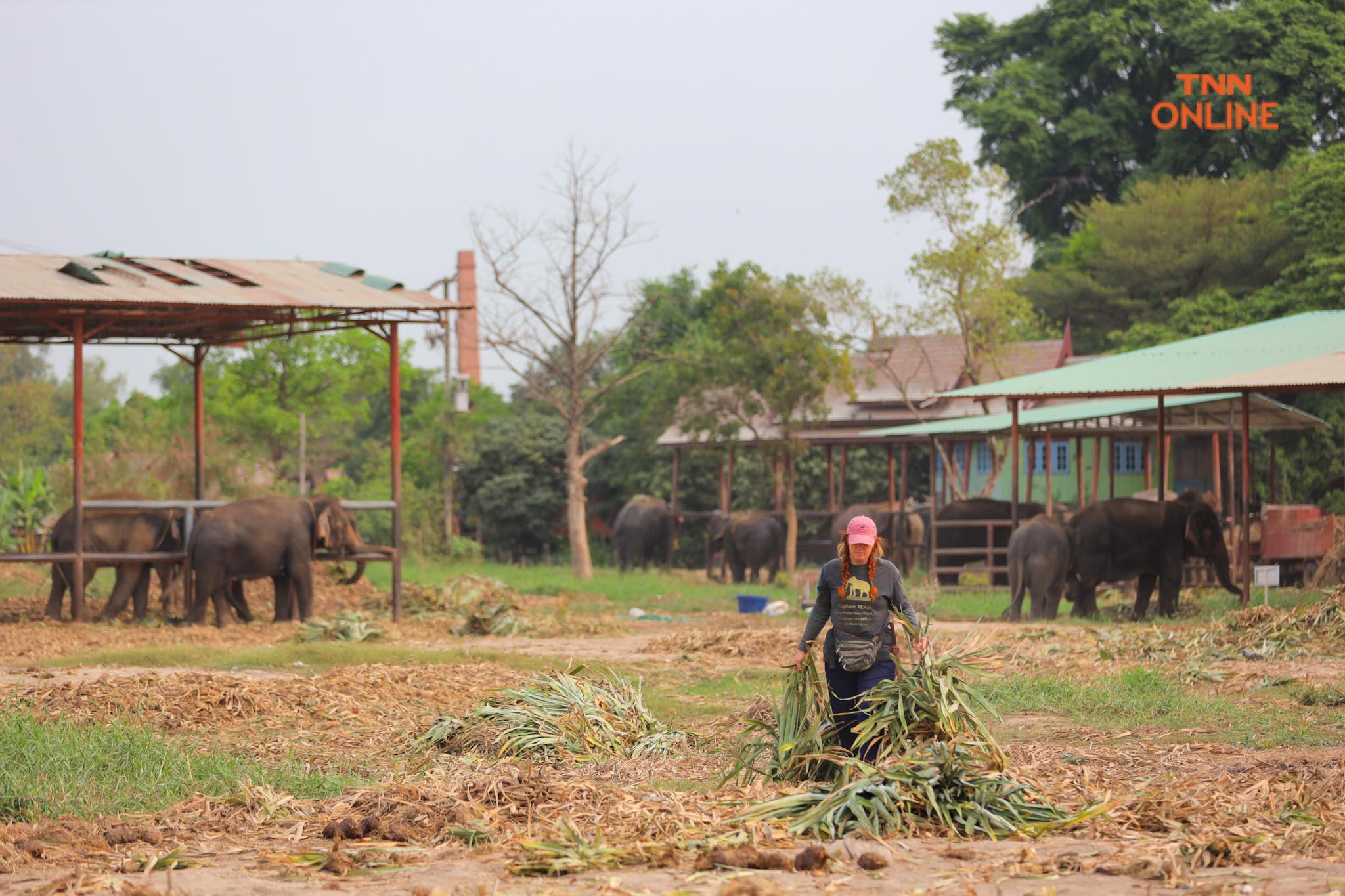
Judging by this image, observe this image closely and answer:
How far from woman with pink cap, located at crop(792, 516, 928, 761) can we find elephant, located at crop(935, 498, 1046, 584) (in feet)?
60.3

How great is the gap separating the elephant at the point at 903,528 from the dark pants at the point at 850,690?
19134mm

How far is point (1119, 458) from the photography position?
32.1 metres

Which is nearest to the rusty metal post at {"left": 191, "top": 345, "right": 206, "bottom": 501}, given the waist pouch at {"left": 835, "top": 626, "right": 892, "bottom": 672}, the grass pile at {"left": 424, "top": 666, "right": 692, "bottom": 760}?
the grass pile at {"left": 424, "top": 666, "right": 692, "bottom": 760}

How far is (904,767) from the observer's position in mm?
6992

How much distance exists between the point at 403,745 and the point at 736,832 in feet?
13.0

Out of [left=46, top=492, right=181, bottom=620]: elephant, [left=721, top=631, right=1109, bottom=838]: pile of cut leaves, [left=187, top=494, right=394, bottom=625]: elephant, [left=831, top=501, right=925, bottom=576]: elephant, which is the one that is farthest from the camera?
[left=831, top=501, right=925, bottom=576]: elephant

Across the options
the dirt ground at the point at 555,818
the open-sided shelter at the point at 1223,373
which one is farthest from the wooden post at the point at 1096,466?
the dirt ground at the point at 555,818

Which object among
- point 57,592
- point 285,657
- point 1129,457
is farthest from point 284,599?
point 1129,457

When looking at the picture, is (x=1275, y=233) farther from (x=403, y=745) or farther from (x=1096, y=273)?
(x=403, y=745)

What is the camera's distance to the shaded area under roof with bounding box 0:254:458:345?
17188 millimetres

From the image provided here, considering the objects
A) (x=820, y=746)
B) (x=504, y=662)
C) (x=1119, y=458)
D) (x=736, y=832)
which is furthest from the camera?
(x=1119, y=458)

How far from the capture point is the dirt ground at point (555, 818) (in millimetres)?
5910

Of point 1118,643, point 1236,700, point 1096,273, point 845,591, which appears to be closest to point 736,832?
point 845,591

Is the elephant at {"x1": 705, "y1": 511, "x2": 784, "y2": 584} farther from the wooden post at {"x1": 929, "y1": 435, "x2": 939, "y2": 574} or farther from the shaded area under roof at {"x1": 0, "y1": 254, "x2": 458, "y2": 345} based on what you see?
the shaded area under roof at {"x1": 0, "y1": 254, "x2": 458, "y2": 345}
